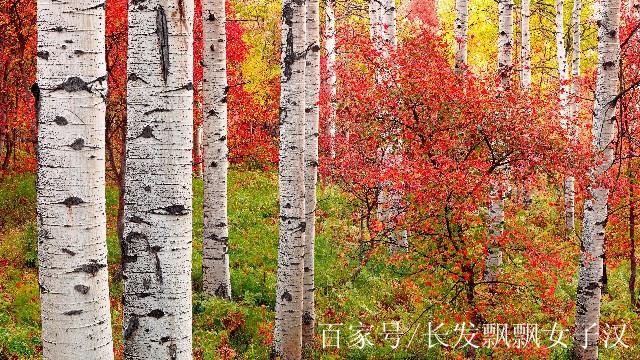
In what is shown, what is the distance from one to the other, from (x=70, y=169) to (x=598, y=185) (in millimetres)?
7152

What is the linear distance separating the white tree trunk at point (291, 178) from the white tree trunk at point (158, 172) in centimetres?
361

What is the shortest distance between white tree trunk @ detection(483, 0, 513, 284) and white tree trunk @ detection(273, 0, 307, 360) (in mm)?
2430

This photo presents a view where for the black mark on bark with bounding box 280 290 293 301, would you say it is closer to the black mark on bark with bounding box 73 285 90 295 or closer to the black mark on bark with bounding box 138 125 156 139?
the black mark on bark with bounding box 138 125 156 139

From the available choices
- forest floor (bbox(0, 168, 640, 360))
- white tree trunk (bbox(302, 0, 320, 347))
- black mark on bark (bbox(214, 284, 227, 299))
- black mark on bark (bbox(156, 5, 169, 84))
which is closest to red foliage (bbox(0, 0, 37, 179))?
forest floor (bbox(0, 168, 640, 360))

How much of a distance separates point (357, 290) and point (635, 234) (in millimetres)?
6217

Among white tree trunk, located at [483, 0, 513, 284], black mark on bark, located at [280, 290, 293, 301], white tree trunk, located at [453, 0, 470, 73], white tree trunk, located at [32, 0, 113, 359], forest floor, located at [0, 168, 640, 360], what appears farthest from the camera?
white tree trunk, located at [453, 0, 470, 73]

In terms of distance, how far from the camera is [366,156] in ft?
41.1

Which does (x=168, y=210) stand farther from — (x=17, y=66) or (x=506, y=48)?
(x=17, y=66)

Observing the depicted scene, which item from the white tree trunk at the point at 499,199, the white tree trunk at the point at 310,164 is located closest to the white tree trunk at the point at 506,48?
the white tree trunk at the point at 499,199

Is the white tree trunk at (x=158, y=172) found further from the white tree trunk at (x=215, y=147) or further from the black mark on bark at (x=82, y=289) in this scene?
the white tree trunk at (x=215, y=147)

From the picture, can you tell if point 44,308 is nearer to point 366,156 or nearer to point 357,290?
point 357,290

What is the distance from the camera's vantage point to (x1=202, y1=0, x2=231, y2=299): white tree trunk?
8812mm

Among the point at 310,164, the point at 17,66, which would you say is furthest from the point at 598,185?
the point at 17,66

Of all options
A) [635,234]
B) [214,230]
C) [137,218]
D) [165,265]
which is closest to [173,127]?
[137,218]
